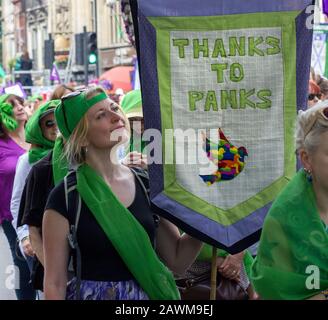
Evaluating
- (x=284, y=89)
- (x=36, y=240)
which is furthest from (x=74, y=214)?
(x=36, y=240)

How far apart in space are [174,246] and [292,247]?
2.89ft

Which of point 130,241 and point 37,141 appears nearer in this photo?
point 130,241

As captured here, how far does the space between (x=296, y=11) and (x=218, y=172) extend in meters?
0.68

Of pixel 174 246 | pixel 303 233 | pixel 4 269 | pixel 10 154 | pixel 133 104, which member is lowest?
pixel 4 269

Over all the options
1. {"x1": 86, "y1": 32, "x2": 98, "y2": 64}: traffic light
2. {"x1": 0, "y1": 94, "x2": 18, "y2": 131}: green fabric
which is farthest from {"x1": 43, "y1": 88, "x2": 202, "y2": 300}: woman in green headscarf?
{"x1": 86, "y1": 32, "x2": 98, "y2": 64}: traffic light

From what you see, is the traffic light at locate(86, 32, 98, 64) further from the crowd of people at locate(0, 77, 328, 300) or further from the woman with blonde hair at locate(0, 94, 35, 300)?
the crowd of people at locate(0, 77, 328, 300)

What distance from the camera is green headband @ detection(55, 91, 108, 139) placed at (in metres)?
3.91

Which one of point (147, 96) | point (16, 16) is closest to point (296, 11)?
point (147, 96)

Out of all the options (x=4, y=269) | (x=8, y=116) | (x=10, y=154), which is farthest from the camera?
(x=4, y=269)

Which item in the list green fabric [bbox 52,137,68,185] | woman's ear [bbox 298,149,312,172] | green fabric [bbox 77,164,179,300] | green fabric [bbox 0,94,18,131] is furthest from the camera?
green fabric [bbox 0,94,18,131]

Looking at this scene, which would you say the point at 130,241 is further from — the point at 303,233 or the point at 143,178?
the point at 303,233

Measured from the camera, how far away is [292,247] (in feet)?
10.3

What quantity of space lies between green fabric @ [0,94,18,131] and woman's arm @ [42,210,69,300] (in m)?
4.37

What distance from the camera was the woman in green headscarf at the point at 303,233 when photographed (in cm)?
313
